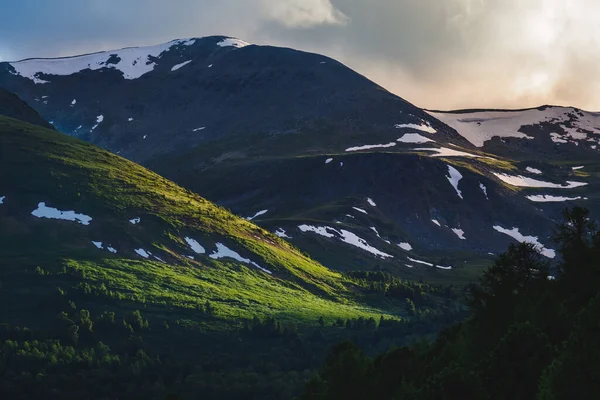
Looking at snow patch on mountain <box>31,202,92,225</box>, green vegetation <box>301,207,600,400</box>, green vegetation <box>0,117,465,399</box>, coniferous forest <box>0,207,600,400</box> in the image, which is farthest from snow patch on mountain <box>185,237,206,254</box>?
green vegetation <box>301,207,600,400</box>

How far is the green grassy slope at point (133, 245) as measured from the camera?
129m

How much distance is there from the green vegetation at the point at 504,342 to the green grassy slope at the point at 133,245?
73.0 m

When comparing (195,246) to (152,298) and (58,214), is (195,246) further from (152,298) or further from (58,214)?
(152,298)

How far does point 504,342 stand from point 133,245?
119 metres

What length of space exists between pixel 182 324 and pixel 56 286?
1717 cm

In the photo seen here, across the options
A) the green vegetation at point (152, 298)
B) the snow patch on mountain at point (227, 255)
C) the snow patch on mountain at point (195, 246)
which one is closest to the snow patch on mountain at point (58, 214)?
the green vegetation at point (152, 298)

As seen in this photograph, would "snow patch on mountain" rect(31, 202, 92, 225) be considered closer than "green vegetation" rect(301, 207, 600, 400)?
No

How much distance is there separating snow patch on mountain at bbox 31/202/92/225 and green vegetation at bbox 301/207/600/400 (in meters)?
99.3

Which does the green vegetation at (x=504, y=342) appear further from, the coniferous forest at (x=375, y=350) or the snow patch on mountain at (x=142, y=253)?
the snow patch on mountain at (x=142, y=253)

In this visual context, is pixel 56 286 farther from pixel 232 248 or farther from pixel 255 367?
pixel 232 248

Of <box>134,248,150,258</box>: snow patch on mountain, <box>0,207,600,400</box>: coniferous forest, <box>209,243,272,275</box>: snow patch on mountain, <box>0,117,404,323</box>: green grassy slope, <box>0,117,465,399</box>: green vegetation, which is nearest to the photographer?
<box>0,207,600,400</box>: coniferous forest

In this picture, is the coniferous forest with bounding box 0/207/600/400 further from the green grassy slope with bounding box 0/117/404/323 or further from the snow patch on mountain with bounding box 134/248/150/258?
the snow patch on mountain with bounding box 134/248/150/258

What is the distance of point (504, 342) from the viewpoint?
32.1m

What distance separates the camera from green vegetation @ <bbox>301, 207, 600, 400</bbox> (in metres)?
31.7
